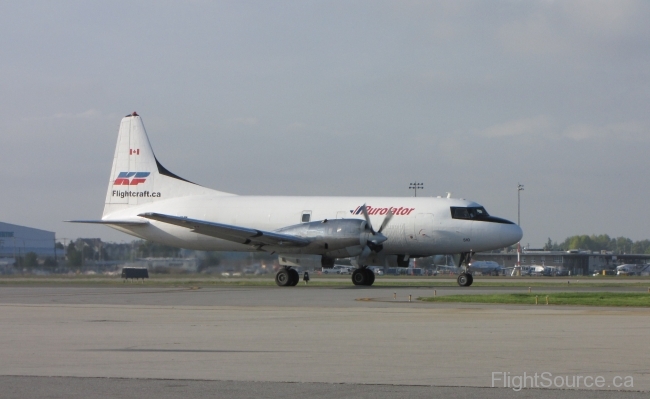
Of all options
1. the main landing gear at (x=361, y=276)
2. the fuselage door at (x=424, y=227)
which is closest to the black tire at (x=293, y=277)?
the main landing gear at (x=361, y=276)

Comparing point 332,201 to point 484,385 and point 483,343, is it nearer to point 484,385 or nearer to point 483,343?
point 483,343

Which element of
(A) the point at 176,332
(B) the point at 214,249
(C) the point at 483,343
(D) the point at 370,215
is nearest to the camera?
(C) the point at 483,343

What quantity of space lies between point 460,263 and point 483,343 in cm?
2515

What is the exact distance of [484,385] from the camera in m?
9.45

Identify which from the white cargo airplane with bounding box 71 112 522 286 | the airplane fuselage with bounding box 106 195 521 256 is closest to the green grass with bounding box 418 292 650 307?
the white cargo airplane with bounding box 71 112 522 286

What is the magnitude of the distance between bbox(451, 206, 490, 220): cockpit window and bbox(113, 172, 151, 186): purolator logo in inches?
639

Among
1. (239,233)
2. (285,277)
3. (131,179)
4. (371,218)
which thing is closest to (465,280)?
(371,218)

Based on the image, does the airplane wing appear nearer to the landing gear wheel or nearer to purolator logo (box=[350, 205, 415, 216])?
purolator logo (box=[350, 205, 415, 216])

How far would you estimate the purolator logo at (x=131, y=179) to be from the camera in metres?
41.9

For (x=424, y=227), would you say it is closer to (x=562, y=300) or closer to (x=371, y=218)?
(x=371, y=218)

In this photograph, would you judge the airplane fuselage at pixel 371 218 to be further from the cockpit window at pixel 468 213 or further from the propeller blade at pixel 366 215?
the propeller blade at pixel 366 215

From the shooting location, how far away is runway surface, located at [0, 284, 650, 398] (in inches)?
369

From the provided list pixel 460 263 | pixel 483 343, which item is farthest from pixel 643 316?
pixel 460 263

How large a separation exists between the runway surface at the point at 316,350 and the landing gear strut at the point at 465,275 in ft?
50.8
